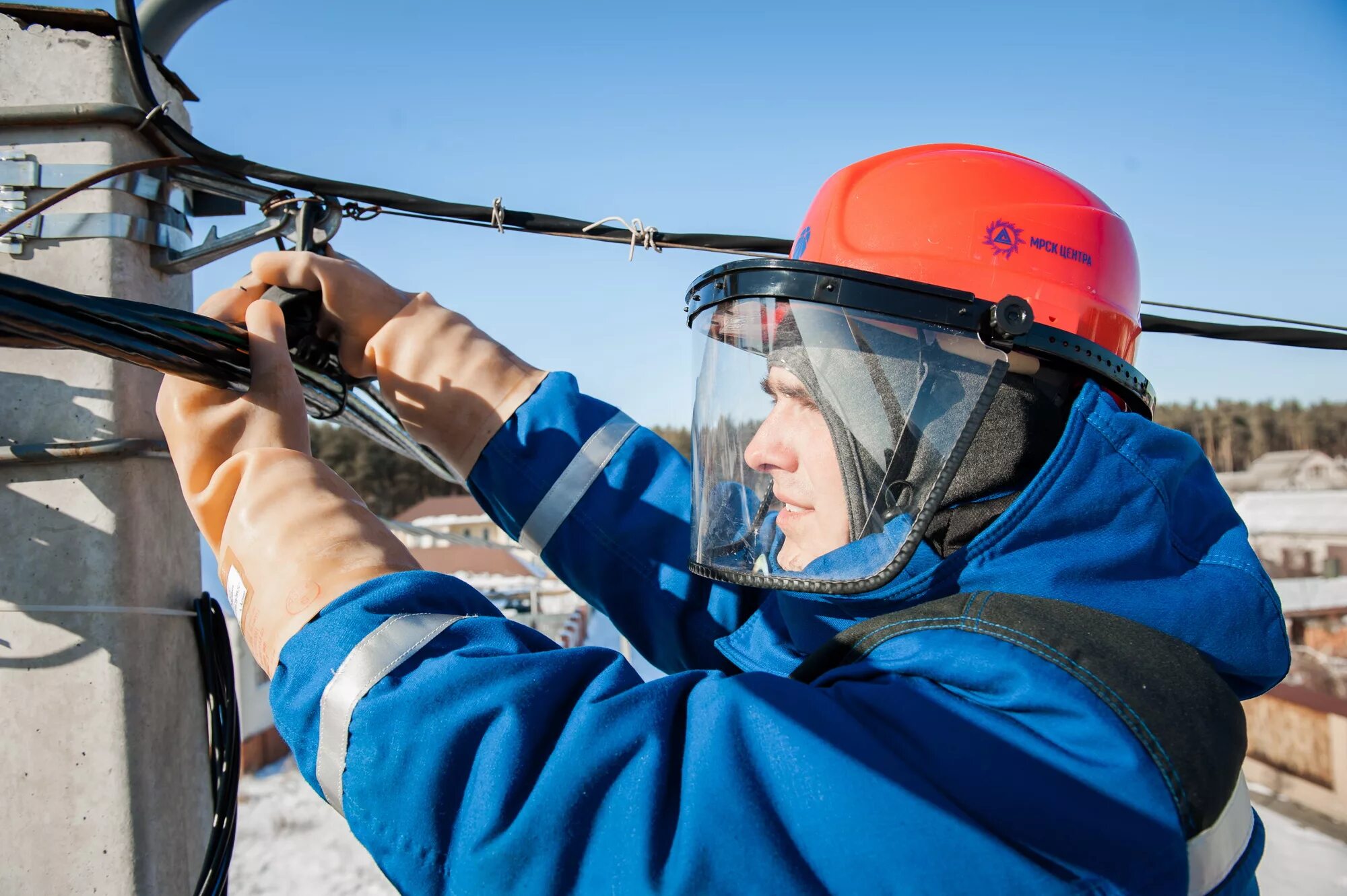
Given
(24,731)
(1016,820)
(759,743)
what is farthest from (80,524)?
(1016,820)

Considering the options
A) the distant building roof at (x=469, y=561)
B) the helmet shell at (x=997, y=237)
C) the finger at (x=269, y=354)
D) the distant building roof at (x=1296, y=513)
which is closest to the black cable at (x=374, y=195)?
the finger at (x=269, y=354)

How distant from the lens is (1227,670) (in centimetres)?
122

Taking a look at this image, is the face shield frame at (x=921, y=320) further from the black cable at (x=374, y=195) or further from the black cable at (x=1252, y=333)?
the black cable at (x=1252, y=333)

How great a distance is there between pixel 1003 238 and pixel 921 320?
0.28 metres

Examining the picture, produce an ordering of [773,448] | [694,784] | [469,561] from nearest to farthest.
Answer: [694,784], [773,448], [469,561]

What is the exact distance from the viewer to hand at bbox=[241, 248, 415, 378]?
1.77 metres

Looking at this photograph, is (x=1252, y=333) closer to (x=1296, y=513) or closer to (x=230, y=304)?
(x=230, y=304)

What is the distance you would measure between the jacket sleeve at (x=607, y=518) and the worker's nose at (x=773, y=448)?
1.39ft

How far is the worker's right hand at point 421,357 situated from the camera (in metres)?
1.84

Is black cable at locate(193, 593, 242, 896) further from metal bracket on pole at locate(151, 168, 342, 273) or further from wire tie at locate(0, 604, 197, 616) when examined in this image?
metal bracket on pole at locate(151, 168, 342, 273)

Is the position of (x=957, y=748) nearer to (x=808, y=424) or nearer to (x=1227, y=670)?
(x=1227, y=670)

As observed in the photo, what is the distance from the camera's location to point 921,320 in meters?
1.38

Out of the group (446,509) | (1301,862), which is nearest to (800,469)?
(1301,862)

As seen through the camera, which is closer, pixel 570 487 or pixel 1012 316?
pixel 1012 316
